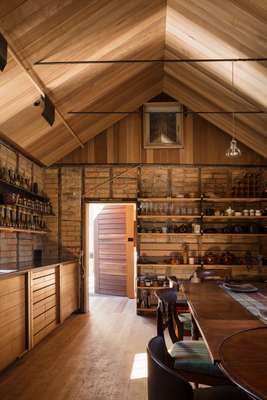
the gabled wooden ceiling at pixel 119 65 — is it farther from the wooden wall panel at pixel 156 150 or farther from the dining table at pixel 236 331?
the dining table at pixel 236 331

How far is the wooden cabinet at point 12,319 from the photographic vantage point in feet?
14.6

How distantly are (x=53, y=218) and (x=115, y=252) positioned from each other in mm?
2820

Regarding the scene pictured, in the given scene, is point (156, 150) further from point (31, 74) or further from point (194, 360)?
point (194, 360)

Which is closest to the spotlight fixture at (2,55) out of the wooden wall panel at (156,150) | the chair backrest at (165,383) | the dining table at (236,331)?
the dining table at (236,331)

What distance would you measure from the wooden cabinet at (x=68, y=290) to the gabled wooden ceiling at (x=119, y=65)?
2.15 metres

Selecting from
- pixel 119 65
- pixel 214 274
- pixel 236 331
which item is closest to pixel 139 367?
pixel 214 274

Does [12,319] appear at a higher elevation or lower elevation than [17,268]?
lower

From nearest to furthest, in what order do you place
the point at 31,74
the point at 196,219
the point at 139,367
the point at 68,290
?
the point at 139,367
the point at 31,74
the point at 68,290
the point at 196,219

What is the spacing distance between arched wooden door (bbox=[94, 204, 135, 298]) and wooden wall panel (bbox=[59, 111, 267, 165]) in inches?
75.5

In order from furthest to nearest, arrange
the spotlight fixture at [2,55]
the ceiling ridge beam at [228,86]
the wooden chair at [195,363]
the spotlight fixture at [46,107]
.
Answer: the ceiling ridge beam at [228,86]
the spotlight fixture at [46,107]
the spotlight fixture at [2,55]
the wooden chair at [195,363]

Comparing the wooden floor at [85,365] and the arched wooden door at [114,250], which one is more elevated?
the arched wooden door at [114,250]

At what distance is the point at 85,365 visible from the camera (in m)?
4.78

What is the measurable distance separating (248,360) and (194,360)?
1.19 m

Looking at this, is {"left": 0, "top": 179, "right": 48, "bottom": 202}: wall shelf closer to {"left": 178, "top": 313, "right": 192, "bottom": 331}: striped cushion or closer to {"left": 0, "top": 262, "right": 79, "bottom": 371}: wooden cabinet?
{"left": 0, "top": 262, "right": 79, "bottom": 371}: wooden cabinet
